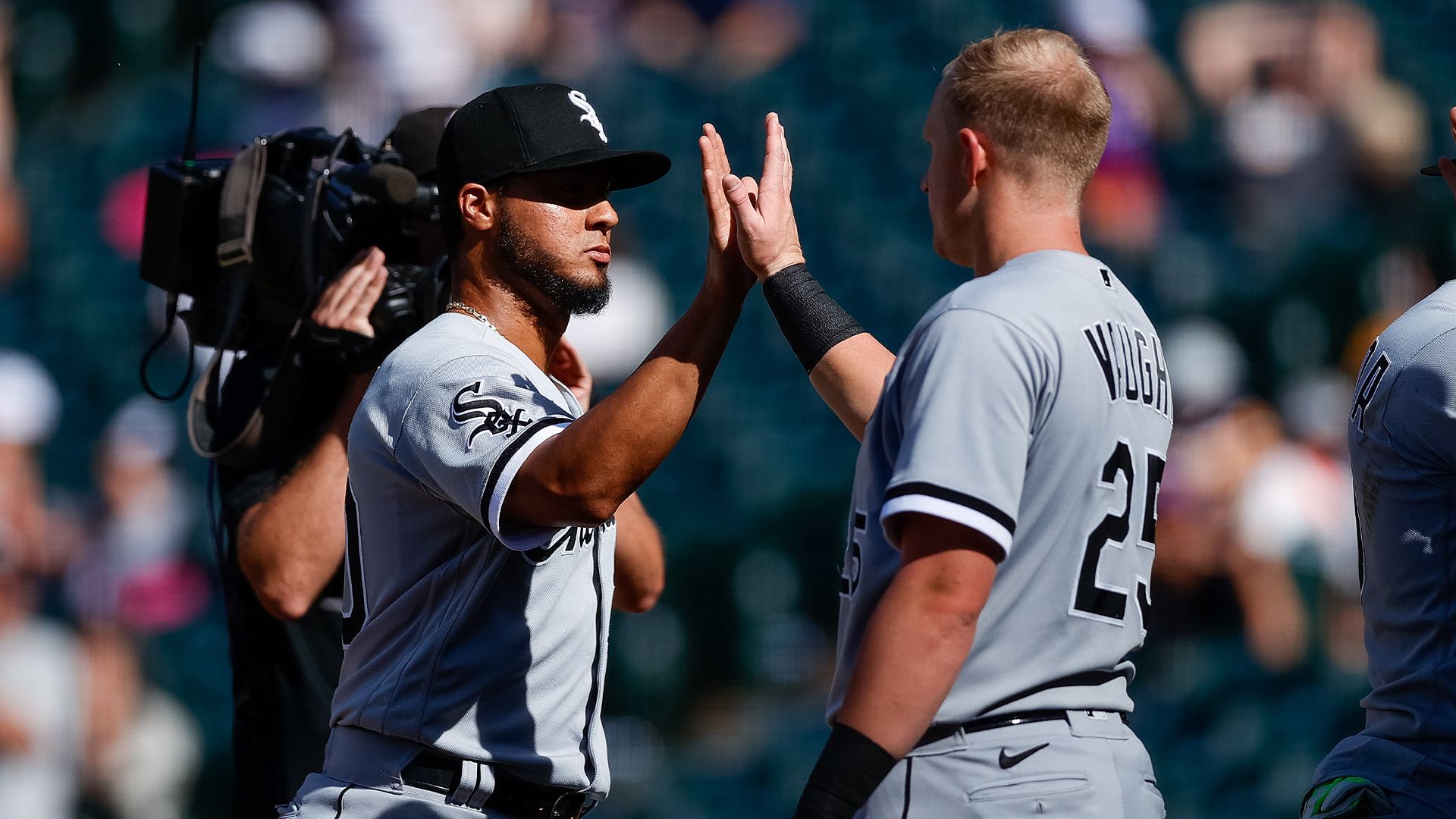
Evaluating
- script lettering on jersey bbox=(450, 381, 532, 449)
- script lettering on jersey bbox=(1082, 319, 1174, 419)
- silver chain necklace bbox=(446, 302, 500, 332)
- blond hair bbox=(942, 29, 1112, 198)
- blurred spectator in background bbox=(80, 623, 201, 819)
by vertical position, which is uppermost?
blond hair bbox=(942, 29, 1112, 198)

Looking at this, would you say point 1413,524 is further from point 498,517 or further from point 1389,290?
point 1389,290

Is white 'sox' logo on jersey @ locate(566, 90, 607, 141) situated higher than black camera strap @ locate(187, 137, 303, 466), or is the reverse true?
white 'sox' logo on jersey @ locate(566, 90, 607, 141)

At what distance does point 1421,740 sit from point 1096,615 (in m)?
0.74

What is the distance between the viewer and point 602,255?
2.17 metres

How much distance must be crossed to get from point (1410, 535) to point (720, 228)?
113 centimetres

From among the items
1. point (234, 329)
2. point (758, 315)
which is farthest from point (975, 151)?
point (758, 315)

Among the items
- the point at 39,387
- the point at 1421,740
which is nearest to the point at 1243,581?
the point at 1421,740

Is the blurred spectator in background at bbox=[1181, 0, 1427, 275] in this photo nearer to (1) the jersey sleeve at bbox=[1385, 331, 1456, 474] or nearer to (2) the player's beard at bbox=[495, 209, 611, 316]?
(1) the jersey sleeve at bbox=[1385, 331, 1456, 474]

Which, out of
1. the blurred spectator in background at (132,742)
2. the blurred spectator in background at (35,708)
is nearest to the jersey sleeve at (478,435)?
the blurred spectator in background at (132,742)

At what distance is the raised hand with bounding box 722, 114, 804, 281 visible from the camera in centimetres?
201

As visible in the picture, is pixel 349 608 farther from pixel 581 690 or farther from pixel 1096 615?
pixel 1096 615

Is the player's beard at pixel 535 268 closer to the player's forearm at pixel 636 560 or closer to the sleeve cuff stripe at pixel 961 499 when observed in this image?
the player's forearm at pixel 636 560

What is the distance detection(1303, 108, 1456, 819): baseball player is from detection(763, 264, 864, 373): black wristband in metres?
0.83

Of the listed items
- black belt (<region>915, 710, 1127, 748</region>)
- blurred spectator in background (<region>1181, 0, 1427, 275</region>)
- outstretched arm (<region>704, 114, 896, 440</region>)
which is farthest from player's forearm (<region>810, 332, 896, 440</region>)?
blurred spectator in background (<region>1181, 0, 1427, 275</region>)
